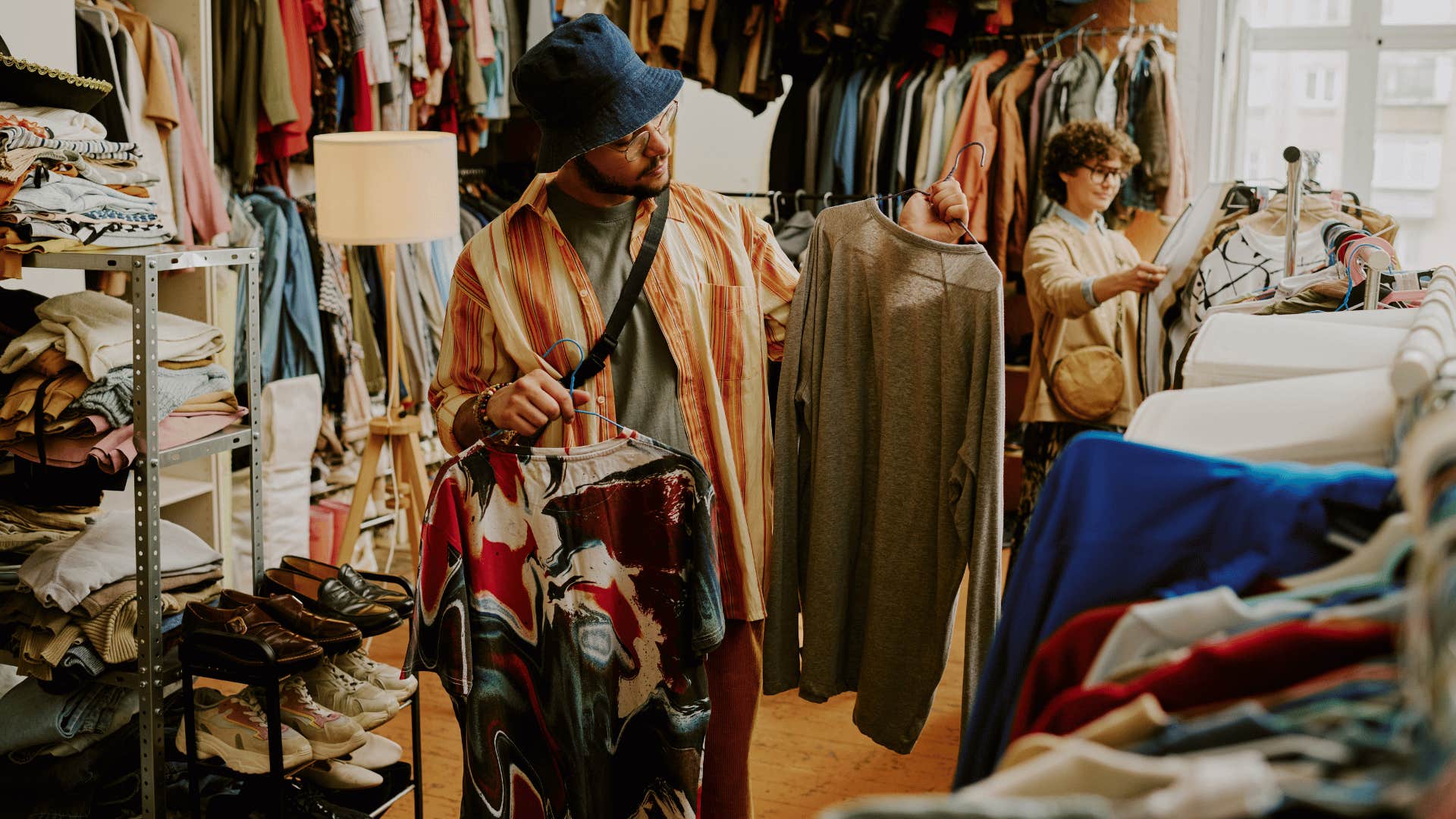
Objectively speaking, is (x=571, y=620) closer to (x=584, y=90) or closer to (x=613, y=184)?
(x=613, y=184)

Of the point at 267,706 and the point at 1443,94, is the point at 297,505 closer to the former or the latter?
the point at 267,706

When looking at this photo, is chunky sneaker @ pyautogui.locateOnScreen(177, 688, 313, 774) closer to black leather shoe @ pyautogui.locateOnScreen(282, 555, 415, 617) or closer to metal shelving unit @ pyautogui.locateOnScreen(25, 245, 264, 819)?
metal shelving unit @ pyautogui.locateOnScreen(25, 245, 264, 819)

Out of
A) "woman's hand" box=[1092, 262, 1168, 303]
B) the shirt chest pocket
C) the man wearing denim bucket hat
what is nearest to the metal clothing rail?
the man wearing denim bucket hat

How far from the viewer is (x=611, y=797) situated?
180 centimetres

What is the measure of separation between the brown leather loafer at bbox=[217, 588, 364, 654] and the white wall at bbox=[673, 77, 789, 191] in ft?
11.8

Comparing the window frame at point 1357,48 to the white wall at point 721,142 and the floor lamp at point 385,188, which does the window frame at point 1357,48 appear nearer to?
the white wall at point 721,142

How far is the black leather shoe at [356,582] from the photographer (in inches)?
93.0

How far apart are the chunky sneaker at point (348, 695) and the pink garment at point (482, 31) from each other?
2986 mm

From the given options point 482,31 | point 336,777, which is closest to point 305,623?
point 336,777

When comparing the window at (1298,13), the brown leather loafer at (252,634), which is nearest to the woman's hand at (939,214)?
the brown leather loafer at (252,634)

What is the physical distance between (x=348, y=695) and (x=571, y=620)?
0.74 meters

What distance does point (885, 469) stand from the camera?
187 centimetres

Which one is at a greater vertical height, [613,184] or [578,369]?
[613,184]

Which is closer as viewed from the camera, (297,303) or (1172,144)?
(297,303)
